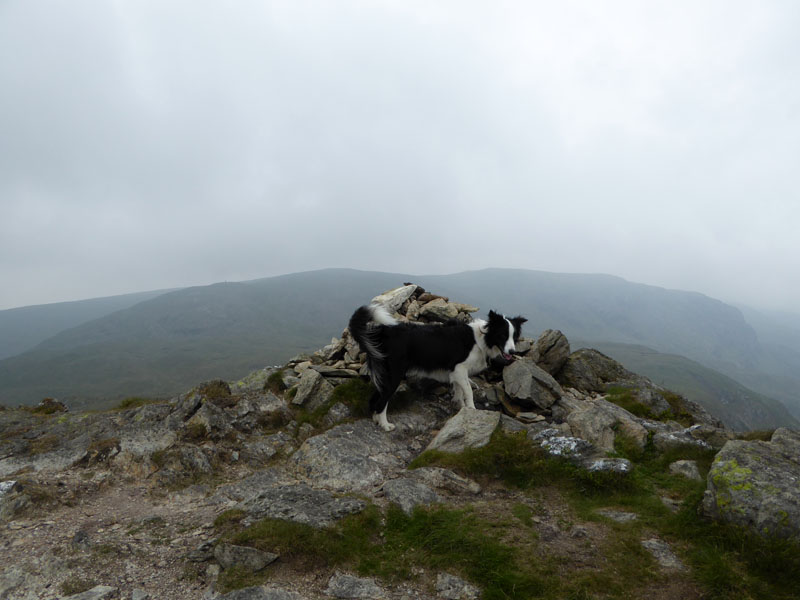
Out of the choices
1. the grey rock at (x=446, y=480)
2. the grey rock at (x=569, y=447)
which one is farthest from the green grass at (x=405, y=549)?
the grey rock at (x=569, y=447)

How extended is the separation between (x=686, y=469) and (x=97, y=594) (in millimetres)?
9866

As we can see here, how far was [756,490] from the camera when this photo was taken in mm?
5633

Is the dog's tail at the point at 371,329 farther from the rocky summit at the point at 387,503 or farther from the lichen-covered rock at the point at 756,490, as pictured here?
the lichen-covered rock at the point at 756,490

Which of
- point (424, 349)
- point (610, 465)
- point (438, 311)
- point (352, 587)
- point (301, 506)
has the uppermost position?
point (438, 311)

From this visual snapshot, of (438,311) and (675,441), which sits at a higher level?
(438,311)

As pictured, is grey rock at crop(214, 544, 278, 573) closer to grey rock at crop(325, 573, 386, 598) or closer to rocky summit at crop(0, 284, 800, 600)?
rocky summit at crop(0, 284, 800, 600)

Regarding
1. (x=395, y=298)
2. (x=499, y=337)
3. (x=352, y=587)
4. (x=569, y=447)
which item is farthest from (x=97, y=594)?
(x=395, y=298)

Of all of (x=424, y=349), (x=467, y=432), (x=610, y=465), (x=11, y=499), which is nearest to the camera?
(x=11, y=499)

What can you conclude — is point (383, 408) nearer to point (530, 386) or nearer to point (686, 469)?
point (530, 386)

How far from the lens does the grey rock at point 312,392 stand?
38.3 feet

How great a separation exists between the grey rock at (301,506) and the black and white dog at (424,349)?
3676mm

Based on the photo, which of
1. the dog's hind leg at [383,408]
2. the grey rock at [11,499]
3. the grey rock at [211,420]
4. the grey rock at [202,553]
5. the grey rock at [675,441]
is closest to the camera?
the grey rock at [202,553]

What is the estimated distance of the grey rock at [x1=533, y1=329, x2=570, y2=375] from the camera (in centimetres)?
1497

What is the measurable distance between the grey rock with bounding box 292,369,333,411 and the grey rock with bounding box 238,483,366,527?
4.56 m
